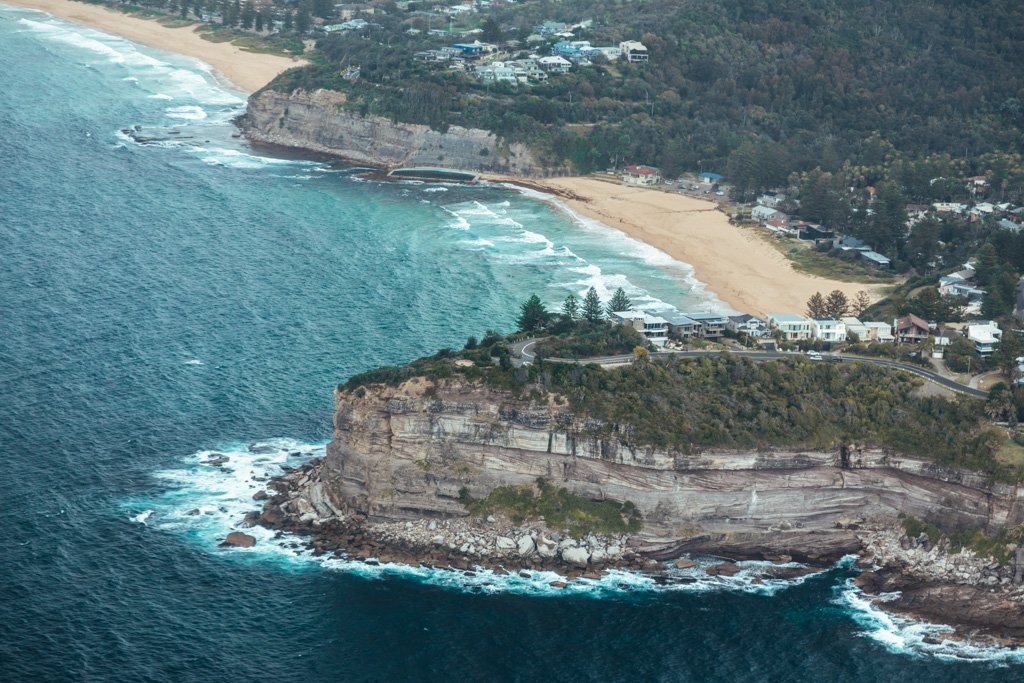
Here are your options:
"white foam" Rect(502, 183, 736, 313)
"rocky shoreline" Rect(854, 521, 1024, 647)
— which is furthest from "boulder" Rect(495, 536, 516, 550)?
"white foam" Rect(502, 183, 736, 313)

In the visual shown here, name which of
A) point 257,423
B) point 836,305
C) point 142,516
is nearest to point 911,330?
point 836,305

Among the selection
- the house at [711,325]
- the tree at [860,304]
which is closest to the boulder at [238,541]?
the house at [711,325]

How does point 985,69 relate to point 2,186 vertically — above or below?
above

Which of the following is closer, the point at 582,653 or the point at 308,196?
the point at 582,653

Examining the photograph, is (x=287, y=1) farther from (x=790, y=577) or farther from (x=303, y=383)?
(x=790, y=577)

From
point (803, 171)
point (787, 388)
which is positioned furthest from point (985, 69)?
point (787, 388)
